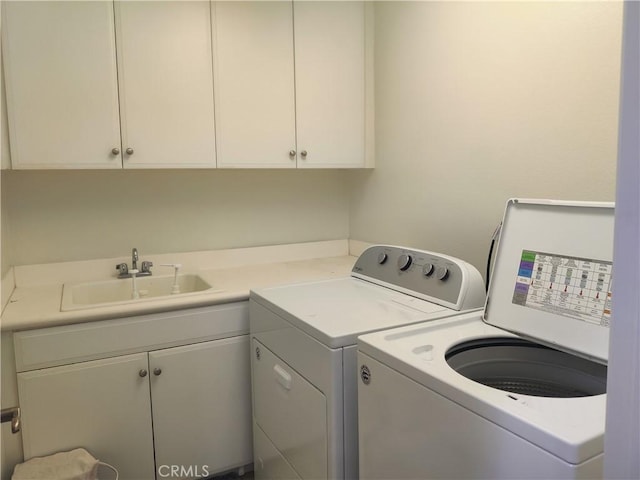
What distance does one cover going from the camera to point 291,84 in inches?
89.5

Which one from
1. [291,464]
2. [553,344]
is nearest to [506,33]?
[553,344]

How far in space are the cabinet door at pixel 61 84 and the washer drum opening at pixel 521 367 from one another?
63.0 inches

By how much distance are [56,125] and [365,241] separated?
5.38 feet

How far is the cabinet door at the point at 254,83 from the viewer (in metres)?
2.12

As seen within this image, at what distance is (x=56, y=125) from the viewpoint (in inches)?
72.9

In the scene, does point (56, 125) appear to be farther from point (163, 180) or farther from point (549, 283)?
point (549, 283)

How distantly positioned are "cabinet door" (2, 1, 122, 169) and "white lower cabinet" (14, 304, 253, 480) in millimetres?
743

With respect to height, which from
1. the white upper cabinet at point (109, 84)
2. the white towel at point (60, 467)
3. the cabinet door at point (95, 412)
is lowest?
the white towel at point (60, 467)

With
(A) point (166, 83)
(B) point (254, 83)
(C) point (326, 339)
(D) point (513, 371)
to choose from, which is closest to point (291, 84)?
(B) point (254, 83)

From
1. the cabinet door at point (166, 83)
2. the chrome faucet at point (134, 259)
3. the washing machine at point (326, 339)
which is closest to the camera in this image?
the washing machine at point (326, 339)

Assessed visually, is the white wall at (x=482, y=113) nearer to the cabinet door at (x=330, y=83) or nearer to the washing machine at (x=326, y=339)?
the cabinet door at (x=330, y=83)

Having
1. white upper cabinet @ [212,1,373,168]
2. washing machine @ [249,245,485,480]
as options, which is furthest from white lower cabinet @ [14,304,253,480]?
white upper cabinet @ [212,1,373,168]

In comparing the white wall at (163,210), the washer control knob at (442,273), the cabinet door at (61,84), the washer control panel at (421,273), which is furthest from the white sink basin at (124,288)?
the washer control knob at (442,273)

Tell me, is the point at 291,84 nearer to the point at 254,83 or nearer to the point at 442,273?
the point at 254,83
